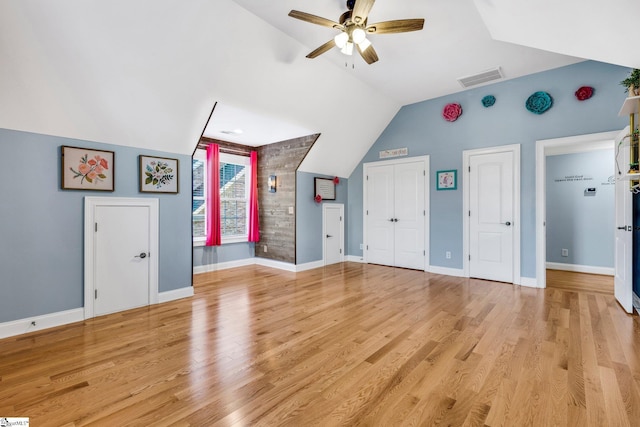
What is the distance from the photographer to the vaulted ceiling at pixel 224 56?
2.39 meters

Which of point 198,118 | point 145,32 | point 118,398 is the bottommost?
point 118,398

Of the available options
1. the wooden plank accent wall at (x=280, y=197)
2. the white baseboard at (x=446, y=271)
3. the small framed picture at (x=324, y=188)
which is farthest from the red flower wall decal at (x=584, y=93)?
the small framed picture at (x=324, y=188)

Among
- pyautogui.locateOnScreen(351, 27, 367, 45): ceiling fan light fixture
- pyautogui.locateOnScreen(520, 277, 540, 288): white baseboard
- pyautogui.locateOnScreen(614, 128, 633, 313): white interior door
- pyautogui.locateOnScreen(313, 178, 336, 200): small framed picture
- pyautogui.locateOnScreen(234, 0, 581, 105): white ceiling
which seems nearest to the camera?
pyautogui.locateOnScreen(351, 27, 367, 45): ceiling fan light fixture

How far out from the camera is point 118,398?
186 cm

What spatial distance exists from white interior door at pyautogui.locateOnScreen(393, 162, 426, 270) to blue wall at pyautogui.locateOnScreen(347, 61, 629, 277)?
0.21m

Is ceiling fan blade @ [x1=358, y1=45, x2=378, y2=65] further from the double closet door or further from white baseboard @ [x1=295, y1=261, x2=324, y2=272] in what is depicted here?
white baseboard @ [x1=295, y1=261, x2=324, y2=272]

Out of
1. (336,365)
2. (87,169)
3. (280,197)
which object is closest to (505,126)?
(280,197)

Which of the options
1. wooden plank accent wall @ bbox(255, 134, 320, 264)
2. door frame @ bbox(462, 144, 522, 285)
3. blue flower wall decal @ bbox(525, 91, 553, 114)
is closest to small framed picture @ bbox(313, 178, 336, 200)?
wooden plank accent wall @ bbox(255, 134, 320, 264)

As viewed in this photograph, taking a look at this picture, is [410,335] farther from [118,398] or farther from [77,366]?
[77,366]

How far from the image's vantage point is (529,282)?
450 cm

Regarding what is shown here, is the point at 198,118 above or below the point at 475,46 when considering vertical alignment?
below

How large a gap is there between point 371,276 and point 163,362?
3627 millimetres

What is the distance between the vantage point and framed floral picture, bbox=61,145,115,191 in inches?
121

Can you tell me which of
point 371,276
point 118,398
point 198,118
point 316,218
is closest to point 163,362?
point 118,398
